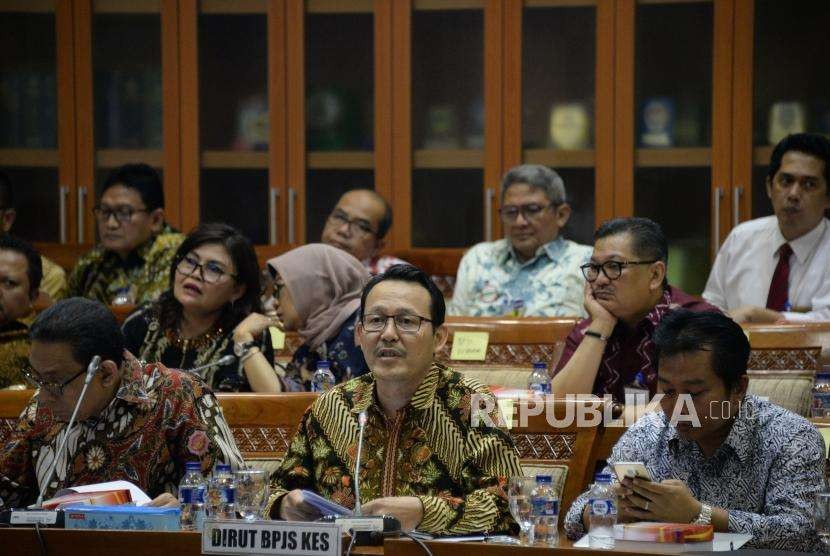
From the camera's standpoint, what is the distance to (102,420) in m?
2.78

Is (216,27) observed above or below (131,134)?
above

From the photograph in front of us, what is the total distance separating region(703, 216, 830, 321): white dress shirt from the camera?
175 inches

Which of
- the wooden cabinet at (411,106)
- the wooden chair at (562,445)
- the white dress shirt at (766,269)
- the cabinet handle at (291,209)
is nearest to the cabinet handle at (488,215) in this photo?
the wooden cabinet at (411,106)

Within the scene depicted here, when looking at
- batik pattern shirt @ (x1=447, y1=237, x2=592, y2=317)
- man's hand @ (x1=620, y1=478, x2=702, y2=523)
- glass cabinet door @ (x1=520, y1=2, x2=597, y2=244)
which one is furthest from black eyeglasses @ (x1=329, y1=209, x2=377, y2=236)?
man's hand @ (x1=620, y1=478, x2=702, y2=523)

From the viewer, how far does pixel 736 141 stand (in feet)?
17.7

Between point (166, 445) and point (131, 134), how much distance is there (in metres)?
3.28

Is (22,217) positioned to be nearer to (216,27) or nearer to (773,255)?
(216,27)

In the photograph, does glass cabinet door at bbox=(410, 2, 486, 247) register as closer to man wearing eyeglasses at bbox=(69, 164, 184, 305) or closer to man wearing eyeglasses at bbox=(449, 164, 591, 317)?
man wearing eyeglasses at bbox=(449, 164, 591, 317)

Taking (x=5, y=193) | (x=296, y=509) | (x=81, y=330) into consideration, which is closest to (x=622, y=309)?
(x=296, y=509)

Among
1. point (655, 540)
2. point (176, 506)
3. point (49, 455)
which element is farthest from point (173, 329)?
point (655, 540)

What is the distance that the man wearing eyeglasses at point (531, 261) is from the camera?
192 inches

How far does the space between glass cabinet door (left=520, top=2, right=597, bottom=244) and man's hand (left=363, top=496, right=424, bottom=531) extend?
3201 mm

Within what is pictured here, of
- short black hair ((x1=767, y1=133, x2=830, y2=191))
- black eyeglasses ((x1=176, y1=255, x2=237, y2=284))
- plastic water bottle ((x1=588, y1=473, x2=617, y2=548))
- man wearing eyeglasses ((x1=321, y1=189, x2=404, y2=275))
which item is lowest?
plastic water bottle ((x1=588, y1=473, x2=617, y2=548))

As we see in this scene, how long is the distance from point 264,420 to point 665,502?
47.2 inches
